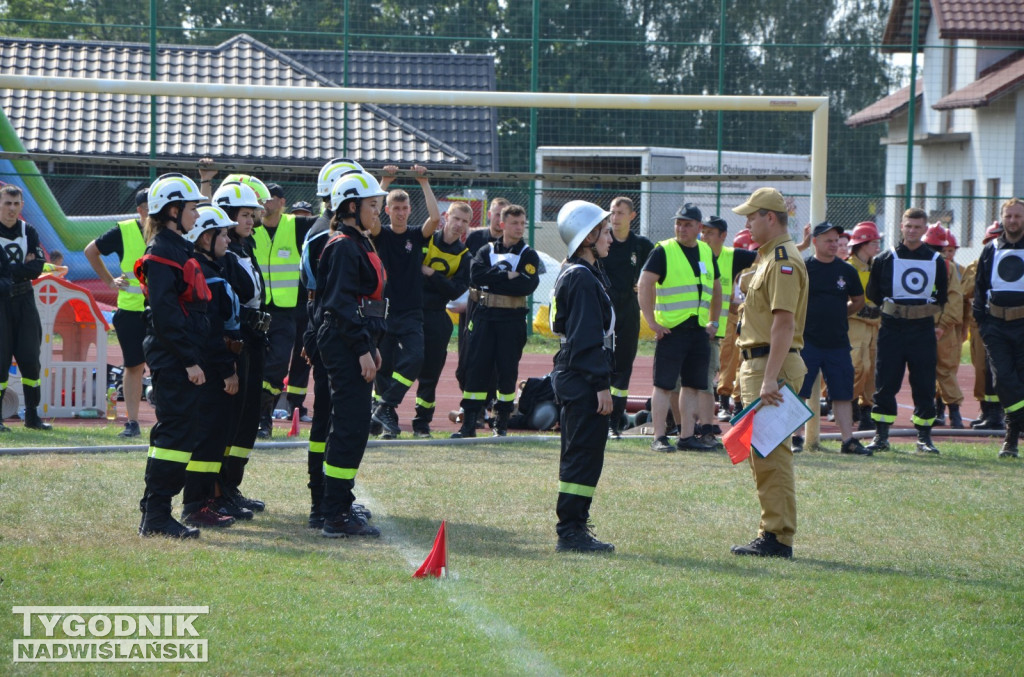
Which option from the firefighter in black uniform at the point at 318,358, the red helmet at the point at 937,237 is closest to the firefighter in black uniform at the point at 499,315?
the firefighter in black uniform at the point at 318,358

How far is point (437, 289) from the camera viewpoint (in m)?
11.9

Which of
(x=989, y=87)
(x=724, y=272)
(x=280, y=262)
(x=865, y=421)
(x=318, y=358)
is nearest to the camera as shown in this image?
(x=318, y=358)

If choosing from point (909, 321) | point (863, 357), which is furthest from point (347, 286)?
point (863, 357)

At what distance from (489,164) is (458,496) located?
48.1 feet

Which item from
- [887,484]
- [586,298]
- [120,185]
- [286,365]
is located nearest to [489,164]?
[120,185]

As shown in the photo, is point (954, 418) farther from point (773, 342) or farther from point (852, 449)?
point (773, 342)

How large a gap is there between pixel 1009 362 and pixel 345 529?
7044 mm

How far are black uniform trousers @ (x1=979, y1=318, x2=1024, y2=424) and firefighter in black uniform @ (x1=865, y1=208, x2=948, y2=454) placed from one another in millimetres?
559

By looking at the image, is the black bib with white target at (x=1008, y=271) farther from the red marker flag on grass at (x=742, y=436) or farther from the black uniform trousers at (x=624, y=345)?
the red marker flag on grass at (x=742, y=436)

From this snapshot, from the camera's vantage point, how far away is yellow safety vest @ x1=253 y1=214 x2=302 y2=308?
10992 mm

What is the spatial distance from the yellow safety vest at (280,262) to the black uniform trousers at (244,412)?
124 inches

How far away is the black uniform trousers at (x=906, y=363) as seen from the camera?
1133cm

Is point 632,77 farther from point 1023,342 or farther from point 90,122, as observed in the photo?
point 1023,342

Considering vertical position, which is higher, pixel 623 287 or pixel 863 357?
pixel 623 287
